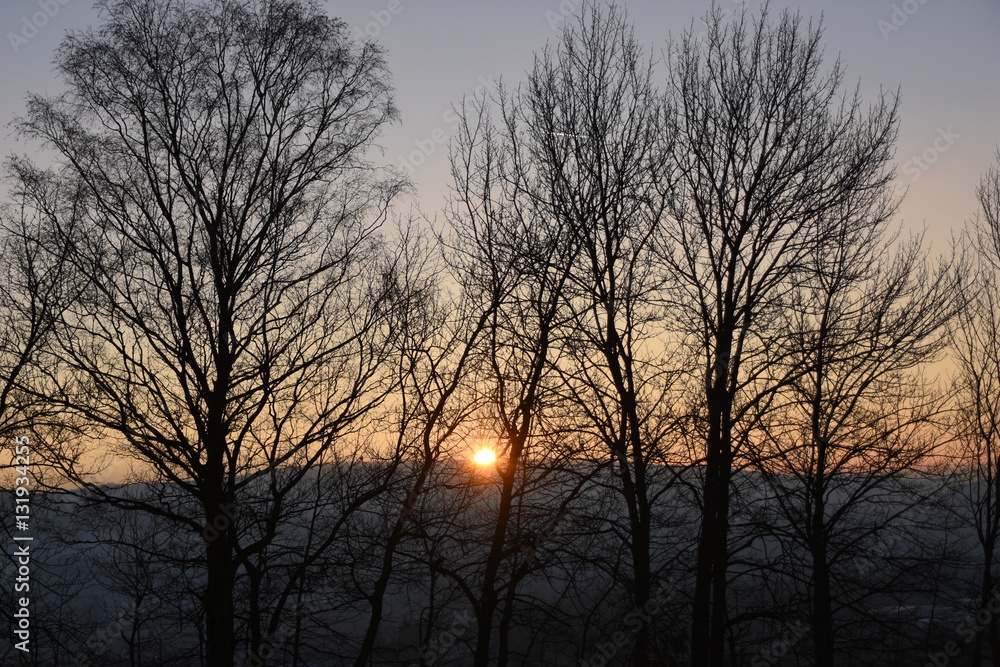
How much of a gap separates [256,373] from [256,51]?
492cm

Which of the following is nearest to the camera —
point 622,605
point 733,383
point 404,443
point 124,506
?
point 124,506

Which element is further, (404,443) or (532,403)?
(404,443)

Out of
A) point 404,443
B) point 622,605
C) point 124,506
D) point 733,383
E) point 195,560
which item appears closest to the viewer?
point 124,506

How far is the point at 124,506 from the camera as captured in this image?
344 inches

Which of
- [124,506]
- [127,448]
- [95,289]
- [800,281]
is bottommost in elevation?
[124,506]

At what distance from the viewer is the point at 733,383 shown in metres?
10.1

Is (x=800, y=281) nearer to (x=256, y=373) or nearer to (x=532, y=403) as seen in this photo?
(x=532, y=403)

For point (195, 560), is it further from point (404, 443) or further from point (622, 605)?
point (622, 605)

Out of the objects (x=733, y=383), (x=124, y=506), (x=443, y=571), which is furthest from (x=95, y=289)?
(x=733, y=383)

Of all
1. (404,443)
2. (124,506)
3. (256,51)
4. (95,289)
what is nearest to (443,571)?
(404,443)

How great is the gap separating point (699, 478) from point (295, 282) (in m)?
7.14

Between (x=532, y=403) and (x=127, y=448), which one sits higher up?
(x=532, y=403)

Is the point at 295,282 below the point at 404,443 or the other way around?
A: the other way around

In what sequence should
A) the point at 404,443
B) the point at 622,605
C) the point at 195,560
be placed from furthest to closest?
the point at 622,605 → the point at 404,443 → the point at 195,560
